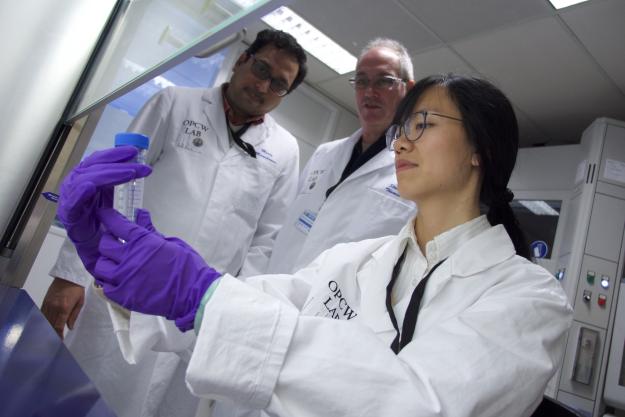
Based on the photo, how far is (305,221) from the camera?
69.7 inches

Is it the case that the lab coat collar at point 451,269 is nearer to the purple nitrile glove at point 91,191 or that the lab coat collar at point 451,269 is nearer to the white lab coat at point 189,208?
the purple nitrile glove at point 91,191

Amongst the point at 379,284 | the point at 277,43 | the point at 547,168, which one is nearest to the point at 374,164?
the point at 277,43

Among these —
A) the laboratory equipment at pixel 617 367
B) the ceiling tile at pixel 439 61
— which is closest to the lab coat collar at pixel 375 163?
the ceiling tile at pixel 439 61

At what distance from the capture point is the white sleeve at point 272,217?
1721 millimetres

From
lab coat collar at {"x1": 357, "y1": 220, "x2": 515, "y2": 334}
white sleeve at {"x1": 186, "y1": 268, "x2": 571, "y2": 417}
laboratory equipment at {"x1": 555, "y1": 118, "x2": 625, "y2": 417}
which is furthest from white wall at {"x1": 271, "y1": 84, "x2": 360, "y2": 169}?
white sleeve at {"x1": 186, "y1": 268, "x2": 571, "y2": 417}

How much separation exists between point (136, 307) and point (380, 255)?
59cm

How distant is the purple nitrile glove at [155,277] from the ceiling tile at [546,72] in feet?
9.69

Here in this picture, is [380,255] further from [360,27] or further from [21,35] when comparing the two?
[360,27]

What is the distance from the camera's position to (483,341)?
2.14 feet

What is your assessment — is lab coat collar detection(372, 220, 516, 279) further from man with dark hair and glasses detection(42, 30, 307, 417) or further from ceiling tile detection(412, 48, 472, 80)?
ceiling tile detection(412, 48, 472, 80)

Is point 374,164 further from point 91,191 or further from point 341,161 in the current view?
point 91,191

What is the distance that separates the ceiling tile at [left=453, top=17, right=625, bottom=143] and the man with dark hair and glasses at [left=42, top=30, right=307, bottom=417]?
1.94 meters

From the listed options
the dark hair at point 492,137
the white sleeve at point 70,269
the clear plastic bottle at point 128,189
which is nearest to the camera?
the clear plastic bottle at point 128,189

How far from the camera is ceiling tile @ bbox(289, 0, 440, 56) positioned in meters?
3.22
